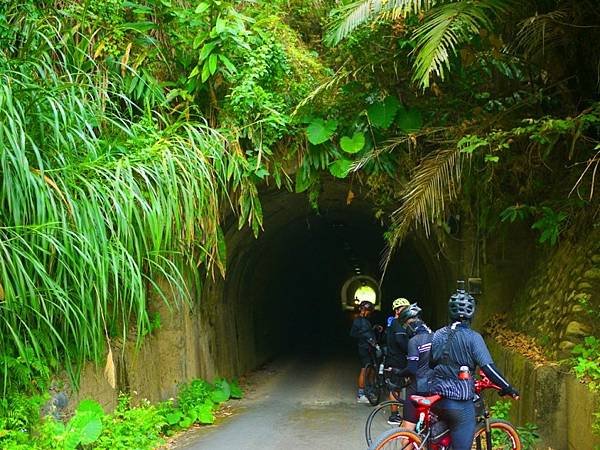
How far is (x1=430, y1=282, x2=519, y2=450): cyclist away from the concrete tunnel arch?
19.9 ft

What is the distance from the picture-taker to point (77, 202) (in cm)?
620

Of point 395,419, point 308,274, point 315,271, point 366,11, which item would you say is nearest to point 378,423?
point 395,419

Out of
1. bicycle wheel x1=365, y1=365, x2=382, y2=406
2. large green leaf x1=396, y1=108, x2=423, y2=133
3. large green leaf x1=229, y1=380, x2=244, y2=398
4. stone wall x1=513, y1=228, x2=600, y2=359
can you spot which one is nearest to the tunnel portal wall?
stone wall x1=513, y1=228, x2=600, y2=359

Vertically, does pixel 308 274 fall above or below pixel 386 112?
below

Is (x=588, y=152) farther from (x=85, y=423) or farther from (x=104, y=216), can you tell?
(x=85, y=423)

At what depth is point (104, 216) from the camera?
21.3 feet

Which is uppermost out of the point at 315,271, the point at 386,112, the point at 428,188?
the point at 386,112

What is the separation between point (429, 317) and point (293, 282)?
647 cm

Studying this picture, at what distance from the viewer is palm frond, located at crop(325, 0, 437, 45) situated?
23.8ft

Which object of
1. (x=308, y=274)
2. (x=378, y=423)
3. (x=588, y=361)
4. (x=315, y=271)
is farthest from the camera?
(x=315, y=271)

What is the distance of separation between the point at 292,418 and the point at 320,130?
3.96m

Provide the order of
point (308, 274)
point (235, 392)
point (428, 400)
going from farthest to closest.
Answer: point (308, 274) → point (235, 392) → point (428, 400)

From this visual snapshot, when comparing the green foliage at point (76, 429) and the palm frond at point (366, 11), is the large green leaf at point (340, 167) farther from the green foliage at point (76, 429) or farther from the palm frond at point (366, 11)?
the green foliage at point (76, 429)

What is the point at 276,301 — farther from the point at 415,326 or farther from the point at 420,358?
the point at 420,358
